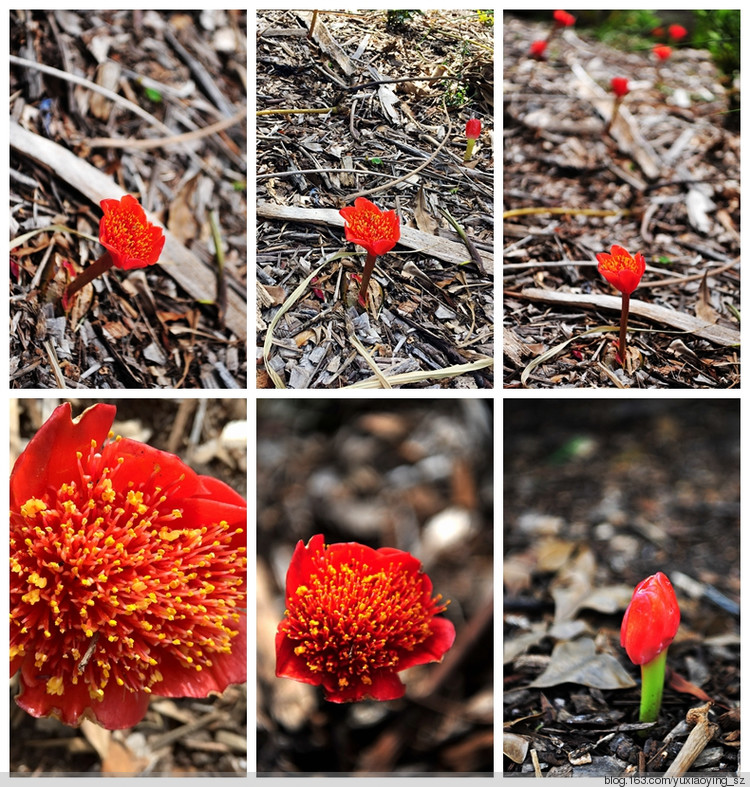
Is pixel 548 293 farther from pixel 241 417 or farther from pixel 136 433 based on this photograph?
pixel 136 433

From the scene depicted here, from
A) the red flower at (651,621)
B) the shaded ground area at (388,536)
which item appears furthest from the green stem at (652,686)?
the shaded ground area at (388,536)

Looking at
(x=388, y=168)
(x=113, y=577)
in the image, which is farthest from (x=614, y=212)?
(x=113, y=577)

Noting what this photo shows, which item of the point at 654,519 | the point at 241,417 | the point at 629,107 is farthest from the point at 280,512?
the point at 629,107

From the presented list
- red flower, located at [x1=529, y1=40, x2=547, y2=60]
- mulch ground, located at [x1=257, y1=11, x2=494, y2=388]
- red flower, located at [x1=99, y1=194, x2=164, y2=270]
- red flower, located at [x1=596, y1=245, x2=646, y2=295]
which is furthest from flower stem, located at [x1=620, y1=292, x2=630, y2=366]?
red flower, located at [x1=99, y1=194, x2=164, y2=270]

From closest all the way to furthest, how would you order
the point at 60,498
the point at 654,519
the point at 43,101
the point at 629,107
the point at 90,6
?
the point at 60,498 < the point at 90,6 < the point at 43,101 < the point at 629,107 < the point at 654,519

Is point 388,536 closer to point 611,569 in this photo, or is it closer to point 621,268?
point 611,569
